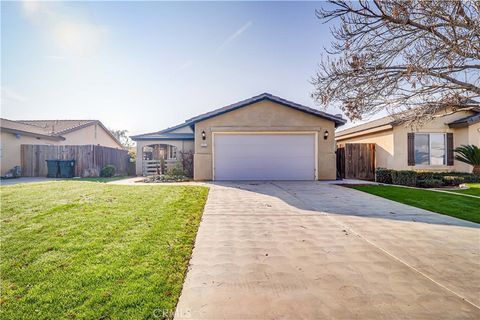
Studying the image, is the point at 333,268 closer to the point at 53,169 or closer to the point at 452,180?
the point at 452,180

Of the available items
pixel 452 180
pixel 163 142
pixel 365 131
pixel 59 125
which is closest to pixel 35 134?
pixel 59 125

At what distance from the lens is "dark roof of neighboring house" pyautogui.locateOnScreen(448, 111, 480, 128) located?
1154cm

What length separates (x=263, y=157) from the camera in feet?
38.5

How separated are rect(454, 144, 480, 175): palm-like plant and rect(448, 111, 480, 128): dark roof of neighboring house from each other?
4.00 feet

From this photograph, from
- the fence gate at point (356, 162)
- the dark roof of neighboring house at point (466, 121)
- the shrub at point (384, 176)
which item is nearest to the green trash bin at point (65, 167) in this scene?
the fence gate at point (356, 162)

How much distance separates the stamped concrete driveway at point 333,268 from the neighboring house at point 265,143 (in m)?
6.65

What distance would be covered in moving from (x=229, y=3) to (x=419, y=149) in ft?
40.8

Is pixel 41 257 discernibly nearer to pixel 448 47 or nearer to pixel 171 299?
pixel 171 299

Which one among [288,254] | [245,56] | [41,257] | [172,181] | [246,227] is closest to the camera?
[41,257]

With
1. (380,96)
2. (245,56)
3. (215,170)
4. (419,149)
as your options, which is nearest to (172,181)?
(215,170)

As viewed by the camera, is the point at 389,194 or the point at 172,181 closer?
A: the point at 389,194

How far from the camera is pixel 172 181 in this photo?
11734 millimetres

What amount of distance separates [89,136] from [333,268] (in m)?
24.7

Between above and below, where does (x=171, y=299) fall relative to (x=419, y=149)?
below
